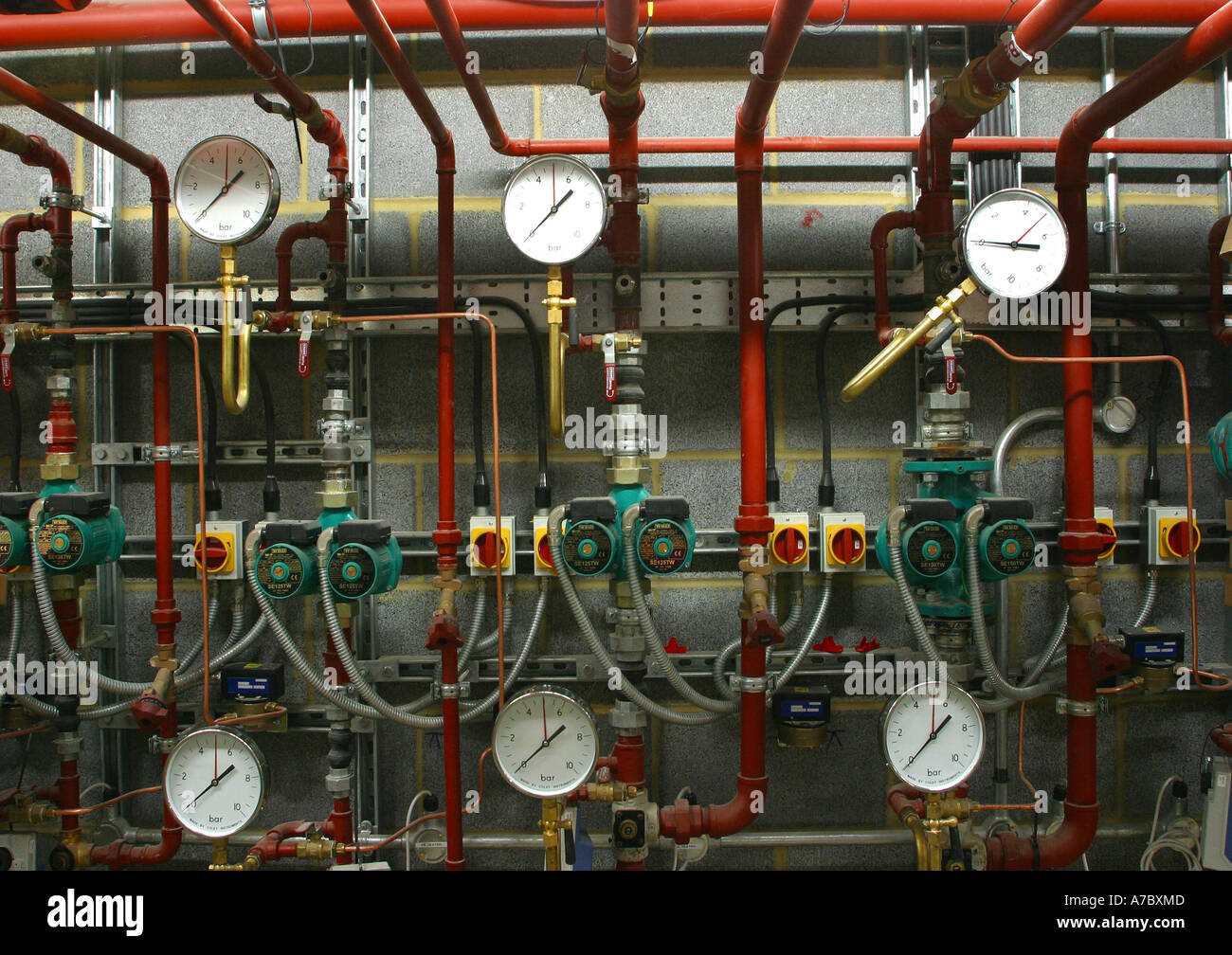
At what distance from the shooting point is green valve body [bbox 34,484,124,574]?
1543 millimetres

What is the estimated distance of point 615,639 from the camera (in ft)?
5.20

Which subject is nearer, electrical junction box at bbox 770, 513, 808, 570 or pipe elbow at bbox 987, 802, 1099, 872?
pipe elbow at bbox 987, 802, 1099, 872

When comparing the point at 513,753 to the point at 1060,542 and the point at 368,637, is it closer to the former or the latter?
the point at 368,637

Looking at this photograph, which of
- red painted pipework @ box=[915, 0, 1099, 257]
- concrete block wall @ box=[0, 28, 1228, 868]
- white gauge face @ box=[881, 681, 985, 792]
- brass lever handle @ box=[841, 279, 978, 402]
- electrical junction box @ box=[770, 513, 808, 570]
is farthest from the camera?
concrete block wall @ box=[0, 28, 1228, 868]

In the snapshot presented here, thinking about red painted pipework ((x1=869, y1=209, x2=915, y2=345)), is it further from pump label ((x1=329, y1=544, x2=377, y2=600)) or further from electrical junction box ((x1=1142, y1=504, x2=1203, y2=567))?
pump label ((x1=329, y1=544, x2=377, y2=600))

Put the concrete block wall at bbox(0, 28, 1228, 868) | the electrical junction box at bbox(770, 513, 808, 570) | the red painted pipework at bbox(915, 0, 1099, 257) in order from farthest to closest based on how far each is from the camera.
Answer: the concrete block wall at bbox(0, 28, 1228, 868) < the electrical junction box at bbox(770, 513, 808, 570) < the red painted pipework at bbox(915, 0, 1099, 257)

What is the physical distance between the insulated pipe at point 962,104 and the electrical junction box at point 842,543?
0.58m

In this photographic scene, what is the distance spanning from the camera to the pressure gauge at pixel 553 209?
4.95 feet

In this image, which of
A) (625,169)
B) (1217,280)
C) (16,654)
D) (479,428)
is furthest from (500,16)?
(16,654)

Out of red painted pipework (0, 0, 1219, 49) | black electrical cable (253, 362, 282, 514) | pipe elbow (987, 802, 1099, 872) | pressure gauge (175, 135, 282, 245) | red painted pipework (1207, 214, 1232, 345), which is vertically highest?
red painted pipework (0, 0, 1219, 49)

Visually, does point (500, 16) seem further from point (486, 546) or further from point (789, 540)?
point (789, 540)

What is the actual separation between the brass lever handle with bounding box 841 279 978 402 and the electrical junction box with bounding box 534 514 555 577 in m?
0.76

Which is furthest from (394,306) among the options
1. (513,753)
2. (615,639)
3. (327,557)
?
(513,753)

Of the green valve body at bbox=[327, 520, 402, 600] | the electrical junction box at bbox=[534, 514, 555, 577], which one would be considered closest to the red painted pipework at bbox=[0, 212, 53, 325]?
the green valve body at bbox=[327, 520, 402, 600]
